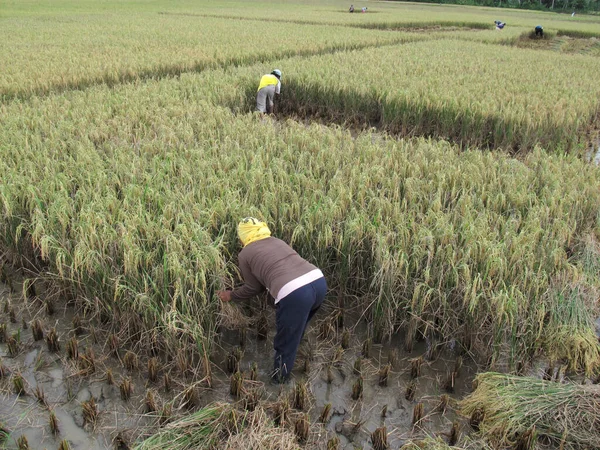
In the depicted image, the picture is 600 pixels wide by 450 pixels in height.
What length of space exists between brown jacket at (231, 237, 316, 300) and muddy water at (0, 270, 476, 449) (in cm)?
55

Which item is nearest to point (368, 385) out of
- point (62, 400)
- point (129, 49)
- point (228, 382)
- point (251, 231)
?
point (228, 382)

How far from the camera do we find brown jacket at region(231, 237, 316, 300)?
2.39 meters

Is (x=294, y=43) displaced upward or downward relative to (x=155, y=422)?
upward

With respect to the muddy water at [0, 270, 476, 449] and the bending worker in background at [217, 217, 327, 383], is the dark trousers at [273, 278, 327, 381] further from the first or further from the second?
the muddy water at [0, 270, 476, 449]

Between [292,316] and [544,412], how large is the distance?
1360 millimetres

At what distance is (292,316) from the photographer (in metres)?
2.36

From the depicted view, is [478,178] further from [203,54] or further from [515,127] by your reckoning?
[203,54]

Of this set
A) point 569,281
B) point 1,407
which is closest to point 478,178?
point 569,281

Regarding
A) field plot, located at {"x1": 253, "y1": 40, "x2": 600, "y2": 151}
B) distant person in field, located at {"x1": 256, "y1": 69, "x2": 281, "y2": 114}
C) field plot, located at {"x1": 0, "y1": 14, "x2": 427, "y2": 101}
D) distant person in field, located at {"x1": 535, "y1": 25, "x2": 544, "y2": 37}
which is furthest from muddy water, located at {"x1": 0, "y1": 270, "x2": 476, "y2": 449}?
distant person in field, located at {"x1": 535, "y1": 25, "x2": 544, "y2": 37}

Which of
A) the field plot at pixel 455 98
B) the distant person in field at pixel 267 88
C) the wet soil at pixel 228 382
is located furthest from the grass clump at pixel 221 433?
the distant person in field at pixel 267 88

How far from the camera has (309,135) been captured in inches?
219

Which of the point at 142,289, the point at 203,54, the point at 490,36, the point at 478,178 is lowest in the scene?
the point at 142,289

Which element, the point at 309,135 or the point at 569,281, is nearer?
the point at 569,281

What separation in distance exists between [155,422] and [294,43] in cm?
1351
